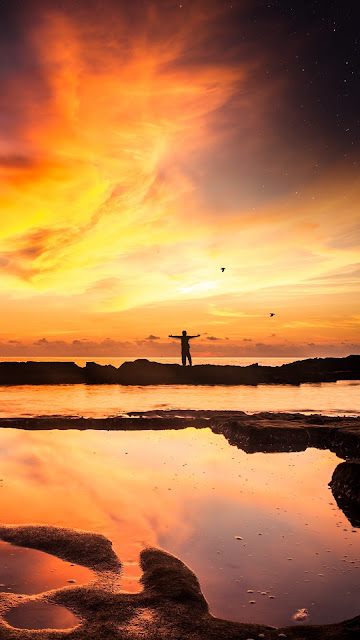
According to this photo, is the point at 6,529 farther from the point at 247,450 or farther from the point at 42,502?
the point at 247,450

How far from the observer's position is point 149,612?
21.2ft

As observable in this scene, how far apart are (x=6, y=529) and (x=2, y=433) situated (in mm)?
13724

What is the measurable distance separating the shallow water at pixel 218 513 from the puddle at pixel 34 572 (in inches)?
35.2

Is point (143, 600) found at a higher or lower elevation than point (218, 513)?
lower

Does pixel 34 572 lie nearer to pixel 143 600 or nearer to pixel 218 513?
pixel 143 600

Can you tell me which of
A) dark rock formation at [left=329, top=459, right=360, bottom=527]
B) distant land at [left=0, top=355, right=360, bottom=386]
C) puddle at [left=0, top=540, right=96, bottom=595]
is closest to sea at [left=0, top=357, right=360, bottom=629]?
puddle at [left=0, top=540, right=96, bottom=595]

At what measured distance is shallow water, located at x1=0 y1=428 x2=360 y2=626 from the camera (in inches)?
281

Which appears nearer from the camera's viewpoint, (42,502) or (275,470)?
(42,502)

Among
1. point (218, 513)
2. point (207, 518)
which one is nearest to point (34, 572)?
point (207, 518)

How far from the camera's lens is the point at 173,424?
81.0 ft

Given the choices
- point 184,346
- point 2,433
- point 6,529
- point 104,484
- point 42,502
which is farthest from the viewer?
point 184,346

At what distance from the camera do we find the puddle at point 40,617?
6148 mm

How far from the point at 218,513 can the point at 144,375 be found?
61.7 m

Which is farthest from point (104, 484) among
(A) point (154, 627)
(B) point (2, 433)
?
(B) point (2, 433)
